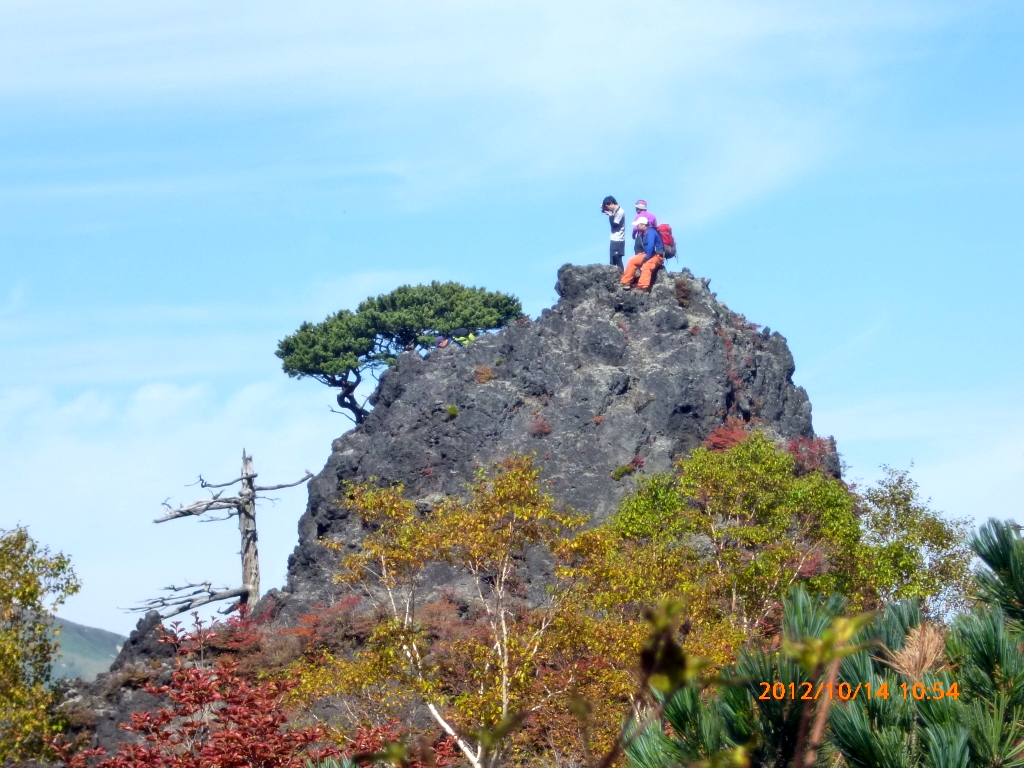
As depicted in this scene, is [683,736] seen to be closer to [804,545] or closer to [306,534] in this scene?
[804,545]

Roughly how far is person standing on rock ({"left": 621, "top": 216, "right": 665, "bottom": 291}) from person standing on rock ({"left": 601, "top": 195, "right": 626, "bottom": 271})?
2.61 ft

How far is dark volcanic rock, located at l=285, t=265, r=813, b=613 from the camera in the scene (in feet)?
111

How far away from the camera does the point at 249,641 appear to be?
3062cm

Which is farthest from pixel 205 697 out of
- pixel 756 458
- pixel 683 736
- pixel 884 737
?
pixel 756 458

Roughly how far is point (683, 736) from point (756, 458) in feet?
54.5

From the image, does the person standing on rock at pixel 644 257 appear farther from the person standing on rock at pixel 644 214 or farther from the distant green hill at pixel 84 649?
the distant green hill at pixel 84 649

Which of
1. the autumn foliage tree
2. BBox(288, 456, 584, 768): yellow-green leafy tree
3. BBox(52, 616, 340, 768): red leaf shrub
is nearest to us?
BBox(52, 616, 340, 768): red leaf shrub

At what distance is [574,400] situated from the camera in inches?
1371

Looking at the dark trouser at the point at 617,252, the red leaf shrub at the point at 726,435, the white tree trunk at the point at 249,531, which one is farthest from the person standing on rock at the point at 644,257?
the white tree trunk at the point at 249,531

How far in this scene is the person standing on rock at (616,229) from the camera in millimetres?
37344

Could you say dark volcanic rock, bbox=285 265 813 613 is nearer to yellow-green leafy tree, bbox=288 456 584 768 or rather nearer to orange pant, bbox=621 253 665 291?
orange pant, bbox=621 253 665 291

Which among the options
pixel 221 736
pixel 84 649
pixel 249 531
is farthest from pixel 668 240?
pixel 84 649

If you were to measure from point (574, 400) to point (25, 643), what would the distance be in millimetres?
18680
